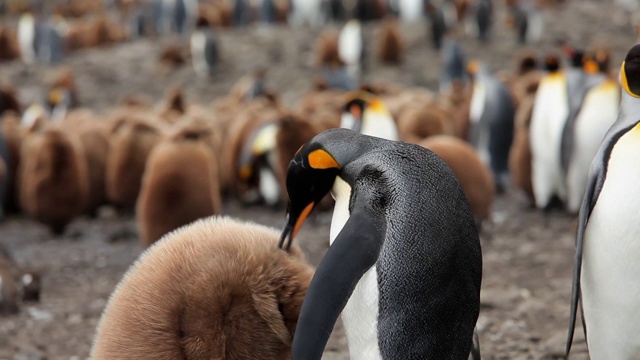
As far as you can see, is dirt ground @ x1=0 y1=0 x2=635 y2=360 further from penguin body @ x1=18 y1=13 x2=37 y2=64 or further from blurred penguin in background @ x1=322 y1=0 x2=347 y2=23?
penguin body @ x1=18 y1=13 x2=37 y2=64

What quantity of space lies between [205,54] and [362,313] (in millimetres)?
17280

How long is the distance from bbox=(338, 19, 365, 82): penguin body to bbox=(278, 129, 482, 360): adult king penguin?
1651 cm

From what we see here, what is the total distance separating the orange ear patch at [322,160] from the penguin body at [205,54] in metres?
17.0

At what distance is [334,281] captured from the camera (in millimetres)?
2340

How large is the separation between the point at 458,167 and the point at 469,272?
3.61 meters

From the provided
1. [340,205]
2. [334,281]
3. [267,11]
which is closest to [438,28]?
[267,11]

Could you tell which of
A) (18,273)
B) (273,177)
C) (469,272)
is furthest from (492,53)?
(469,272)

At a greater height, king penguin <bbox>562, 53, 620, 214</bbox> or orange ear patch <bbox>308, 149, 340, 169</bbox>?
orange ear patch <bbox>308, 149, 340, 169</bbox>

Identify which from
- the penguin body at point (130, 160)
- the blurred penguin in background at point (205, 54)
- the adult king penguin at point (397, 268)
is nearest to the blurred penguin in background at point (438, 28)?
the blurred penguin in background at point (205, 54)

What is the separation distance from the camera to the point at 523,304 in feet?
14.5

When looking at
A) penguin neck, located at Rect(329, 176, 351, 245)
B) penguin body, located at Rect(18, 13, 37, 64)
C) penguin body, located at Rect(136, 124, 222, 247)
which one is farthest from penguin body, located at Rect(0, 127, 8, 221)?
penguin body, located at Rect(18, 13, 37, 64)

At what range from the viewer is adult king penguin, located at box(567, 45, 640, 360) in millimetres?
2852

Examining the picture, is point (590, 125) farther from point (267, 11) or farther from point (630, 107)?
point (267, 11)

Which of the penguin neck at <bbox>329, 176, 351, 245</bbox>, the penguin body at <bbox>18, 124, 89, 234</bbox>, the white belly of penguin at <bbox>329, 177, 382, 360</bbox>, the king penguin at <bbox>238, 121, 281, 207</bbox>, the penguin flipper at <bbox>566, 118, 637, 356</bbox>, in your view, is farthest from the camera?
the king penguin at <bbox>238, 121, 281, 207</bbox>
